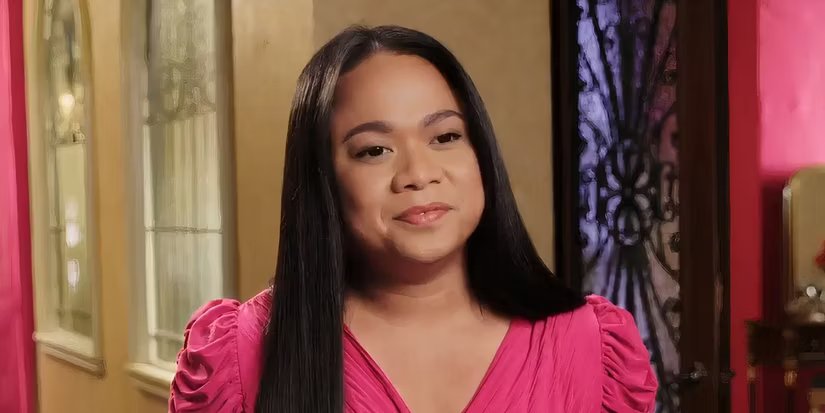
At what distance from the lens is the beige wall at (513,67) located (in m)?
2.07

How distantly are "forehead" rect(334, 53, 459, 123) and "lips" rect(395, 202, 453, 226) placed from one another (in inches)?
3.9

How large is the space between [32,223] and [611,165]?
3.23m

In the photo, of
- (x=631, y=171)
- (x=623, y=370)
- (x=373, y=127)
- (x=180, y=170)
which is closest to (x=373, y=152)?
(x=373, y=127)

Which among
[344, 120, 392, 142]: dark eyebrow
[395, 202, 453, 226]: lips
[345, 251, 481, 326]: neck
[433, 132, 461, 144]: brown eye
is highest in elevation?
[344, 120, 392, 142]: dark eyebrow

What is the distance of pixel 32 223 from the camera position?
4.50 m

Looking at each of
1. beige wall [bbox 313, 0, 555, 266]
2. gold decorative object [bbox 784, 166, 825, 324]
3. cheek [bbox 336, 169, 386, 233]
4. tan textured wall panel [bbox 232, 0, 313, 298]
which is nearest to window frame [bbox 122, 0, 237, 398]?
tan textured wall panel [bbox 232, 0, 313, 298]

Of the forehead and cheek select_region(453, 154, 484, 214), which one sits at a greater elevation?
the forehead

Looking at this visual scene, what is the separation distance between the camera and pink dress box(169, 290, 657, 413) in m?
1.05

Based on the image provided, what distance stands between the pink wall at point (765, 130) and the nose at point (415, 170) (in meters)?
1.82

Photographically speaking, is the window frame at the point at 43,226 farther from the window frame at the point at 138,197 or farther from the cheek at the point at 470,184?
the cheek at the point at 470,184

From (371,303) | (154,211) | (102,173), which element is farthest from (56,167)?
(371,303)

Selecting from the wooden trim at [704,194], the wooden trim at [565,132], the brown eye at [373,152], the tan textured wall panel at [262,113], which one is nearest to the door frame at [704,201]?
the wooden trim at [704,194]

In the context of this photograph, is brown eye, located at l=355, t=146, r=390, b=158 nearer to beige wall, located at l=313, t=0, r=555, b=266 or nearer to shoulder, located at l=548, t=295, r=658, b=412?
shoulder, located at l=548, t=295, r=658, b=412

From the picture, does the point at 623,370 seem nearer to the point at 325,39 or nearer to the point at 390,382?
the point at 390,382
